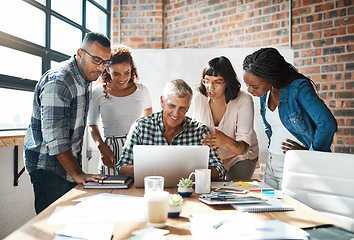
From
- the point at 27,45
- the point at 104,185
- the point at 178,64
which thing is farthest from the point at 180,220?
the point at 178,64

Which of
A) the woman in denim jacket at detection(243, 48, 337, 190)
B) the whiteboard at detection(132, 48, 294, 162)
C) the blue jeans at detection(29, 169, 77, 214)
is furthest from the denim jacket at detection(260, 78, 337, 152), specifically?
the whiteboard at detection(132, 48, 294, 162)

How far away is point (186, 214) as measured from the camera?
4.00ft

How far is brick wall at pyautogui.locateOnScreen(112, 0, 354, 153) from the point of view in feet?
11.0

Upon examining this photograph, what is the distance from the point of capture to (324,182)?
159 cm

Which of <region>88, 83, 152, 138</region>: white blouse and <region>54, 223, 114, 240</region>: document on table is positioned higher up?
<region>88, 83, 152, 138</region>: white blouse

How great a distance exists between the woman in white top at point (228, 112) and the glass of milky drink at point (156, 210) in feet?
3.74

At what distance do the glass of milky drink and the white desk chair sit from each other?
0.89m

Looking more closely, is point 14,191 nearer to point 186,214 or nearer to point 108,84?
point 108,84

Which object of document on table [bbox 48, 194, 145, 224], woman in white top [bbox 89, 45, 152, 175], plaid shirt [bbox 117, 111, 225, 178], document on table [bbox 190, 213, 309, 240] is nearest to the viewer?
document on table [bbox 190, 213, 309, 240]

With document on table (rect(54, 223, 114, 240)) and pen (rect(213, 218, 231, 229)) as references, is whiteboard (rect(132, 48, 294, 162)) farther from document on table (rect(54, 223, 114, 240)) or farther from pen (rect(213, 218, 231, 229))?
document on table (rect(54, 223, 114, 240))

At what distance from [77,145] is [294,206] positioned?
1252 millimetres

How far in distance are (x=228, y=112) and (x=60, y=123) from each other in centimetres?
108

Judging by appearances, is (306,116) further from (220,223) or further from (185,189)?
(220,223)

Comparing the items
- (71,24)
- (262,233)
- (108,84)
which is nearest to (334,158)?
(262,233)
